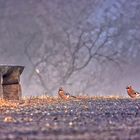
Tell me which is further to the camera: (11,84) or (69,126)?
(11,84)

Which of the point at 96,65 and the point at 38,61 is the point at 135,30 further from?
the point at 38,61

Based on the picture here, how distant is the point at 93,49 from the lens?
25.3 m

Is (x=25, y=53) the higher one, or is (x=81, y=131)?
(x=25, y=53)

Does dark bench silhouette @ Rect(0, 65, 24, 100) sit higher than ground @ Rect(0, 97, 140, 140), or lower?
higher

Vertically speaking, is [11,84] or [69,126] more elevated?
[11,84]

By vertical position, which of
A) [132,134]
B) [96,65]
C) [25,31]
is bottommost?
[132,134]

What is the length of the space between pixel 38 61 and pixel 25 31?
1401 millimetres

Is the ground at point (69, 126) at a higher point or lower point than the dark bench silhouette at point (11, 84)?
lower

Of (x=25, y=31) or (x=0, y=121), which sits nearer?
(x=0, y=121)

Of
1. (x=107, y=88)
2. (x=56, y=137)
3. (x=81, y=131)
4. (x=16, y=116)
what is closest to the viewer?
(x=56, y=137)

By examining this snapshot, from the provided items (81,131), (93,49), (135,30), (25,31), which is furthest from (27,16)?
(81,131)

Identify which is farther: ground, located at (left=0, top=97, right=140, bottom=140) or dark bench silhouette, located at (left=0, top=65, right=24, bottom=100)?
dark bench silhouette, located at (left=0, top=65, right=24, bottom=100)

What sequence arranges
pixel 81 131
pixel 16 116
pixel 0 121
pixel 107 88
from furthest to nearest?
pixel 107 88, pixel 16 116, pixel 0 121, pixel 81 131

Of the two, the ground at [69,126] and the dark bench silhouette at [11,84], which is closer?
the ground at [69,126]
